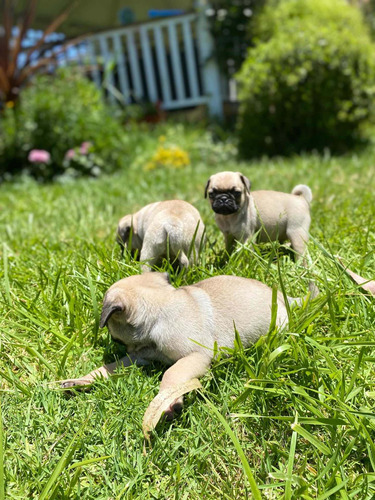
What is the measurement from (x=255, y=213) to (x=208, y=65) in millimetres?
9225

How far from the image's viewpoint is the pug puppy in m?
2.97

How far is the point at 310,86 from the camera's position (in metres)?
7.91

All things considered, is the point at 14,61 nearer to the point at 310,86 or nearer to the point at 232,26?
the point at 232,26

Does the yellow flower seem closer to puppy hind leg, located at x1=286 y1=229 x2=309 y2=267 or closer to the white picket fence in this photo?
the white picket fence

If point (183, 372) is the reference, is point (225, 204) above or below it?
above

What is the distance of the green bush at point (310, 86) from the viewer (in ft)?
25.6

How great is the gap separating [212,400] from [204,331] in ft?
0.99

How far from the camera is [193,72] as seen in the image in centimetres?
1154

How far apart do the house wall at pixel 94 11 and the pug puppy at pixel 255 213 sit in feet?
46.3

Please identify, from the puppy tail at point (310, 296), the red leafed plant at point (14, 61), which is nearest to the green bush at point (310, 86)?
the red leafed plant at point (14, 61)

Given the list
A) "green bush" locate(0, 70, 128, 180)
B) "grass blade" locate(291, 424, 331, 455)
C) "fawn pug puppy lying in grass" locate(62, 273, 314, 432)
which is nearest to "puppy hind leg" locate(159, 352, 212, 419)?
"fawn pug puppy lying in grass" locate(62, 273, 314, 432)

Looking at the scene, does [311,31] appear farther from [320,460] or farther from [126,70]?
[320,460]

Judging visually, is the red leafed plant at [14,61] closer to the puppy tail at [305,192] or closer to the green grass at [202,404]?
the green grass at [202,404]

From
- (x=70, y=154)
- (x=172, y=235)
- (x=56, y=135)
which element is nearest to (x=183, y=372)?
(x=172, y=235)
